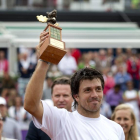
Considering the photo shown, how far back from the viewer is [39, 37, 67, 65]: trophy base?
3433mm

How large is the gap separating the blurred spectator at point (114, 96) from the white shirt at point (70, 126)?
812 cm

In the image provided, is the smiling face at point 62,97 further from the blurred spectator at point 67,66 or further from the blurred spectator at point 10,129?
the blurred spectator at point 67,66

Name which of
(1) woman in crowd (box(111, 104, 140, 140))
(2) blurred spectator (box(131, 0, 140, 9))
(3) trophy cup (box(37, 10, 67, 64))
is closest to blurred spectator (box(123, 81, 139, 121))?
(1) woman in crowd (box(111, 104, 140, 140))

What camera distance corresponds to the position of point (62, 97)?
526 centimetres

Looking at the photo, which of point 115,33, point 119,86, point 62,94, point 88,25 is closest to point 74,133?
point 62,94

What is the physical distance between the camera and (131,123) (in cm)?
561

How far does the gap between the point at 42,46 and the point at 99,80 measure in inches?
26.4

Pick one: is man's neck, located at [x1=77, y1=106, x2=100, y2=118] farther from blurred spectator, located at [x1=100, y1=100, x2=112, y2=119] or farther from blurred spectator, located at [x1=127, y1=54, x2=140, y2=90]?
blurred spectator, located at [x1=127, y1=54, x2=140, y2=90]

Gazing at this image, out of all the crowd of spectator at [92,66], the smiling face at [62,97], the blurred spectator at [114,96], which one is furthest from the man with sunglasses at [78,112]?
the blurred spectator at [114,96]

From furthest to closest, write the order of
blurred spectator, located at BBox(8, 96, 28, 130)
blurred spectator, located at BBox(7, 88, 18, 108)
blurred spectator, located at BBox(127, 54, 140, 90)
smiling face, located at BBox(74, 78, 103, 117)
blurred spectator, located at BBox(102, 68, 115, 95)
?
blurred spectator, located at BBox(127, 54, 140, 90), blurred spectator, located at BBox(102, 68, 115, 95), blurred spectator, located at BBox(7, 88, 18, 108), blurred spectator, located at BBox(8, 96, 28, 130), smiling face, located at BBox(74, 78, 103, 117)

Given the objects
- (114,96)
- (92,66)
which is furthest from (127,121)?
(92,66)

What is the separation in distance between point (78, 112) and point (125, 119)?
1852 millimetres

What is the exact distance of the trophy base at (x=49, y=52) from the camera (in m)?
3.43

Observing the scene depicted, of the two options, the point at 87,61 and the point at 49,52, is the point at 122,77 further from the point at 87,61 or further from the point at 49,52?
the point at 49,52
